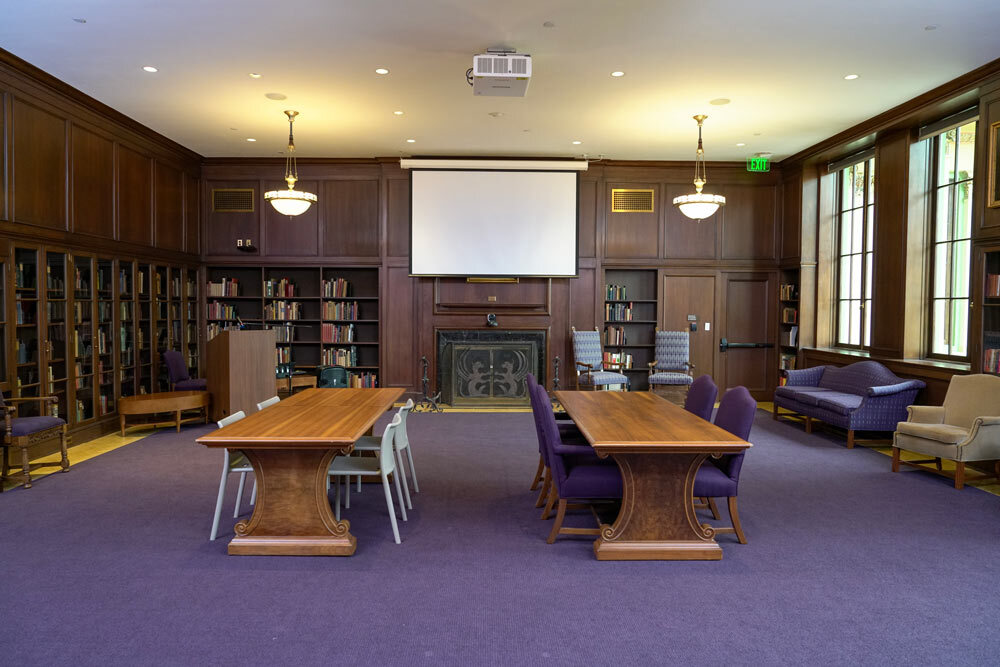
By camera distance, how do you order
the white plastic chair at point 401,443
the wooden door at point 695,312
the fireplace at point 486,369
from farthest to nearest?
1. the wooden door at point 695,312
2. the fireplace at point 486,369
3. the white plastic chair at point 401,443

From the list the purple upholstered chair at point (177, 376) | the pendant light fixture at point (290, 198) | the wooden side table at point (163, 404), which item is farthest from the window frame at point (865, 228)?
the purple upholstered chair at point (177, 376)

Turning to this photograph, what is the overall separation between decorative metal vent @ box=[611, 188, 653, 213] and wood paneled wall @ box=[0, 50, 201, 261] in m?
6.12

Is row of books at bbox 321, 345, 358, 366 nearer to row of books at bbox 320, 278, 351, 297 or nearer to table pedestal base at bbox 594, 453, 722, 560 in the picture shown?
row of books at bbox 320, 278, 351, 297

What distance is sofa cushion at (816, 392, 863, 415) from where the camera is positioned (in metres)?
6.74

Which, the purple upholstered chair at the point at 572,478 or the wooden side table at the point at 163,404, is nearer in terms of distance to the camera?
the purple upholstered chair at the point at 572,478

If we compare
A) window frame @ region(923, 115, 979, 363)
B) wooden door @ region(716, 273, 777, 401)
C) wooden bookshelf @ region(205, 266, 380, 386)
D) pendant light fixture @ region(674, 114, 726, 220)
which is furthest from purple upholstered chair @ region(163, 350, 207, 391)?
window frame @ region(923, 115, 979, 363)

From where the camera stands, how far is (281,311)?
9.64 meters

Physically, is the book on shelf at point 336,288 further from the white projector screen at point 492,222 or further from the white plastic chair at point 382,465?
the white plastic chair at point 382,465

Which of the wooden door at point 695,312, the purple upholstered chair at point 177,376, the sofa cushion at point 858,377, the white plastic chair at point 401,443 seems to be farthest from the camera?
the wooden door at point 695,312

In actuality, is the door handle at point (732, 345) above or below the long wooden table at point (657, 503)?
above

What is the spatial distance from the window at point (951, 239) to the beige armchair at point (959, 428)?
3.59 ft

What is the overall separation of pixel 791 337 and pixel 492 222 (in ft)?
15.5

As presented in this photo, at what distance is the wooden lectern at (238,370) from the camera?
7363 millimetres

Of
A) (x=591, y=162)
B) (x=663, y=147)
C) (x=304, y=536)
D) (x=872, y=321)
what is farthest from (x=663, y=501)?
(x=591, y=162)
